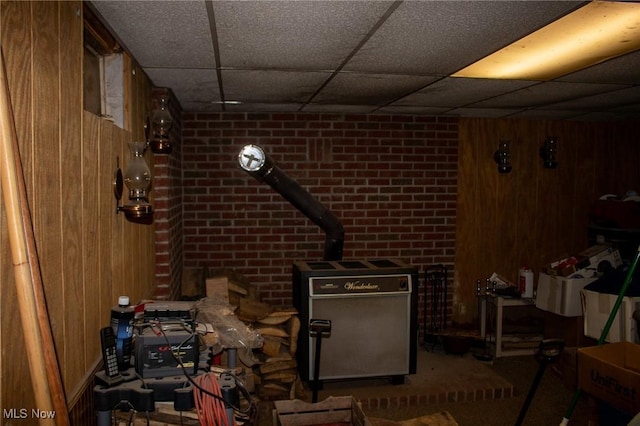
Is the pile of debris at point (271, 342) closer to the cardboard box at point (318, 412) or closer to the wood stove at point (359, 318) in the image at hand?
the wood stove at point (359, 318)

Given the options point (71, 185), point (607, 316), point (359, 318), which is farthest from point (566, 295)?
point (71, 185)

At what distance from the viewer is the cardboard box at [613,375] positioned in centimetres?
225

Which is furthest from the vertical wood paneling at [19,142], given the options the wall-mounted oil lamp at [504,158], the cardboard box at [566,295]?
the wall-mounted oil lamp at [504,158]

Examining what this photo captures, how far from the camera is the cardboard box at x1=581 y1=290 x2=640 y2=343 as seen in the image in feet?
10.8

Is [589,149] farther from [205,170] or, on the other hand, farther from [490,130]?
[205,170]

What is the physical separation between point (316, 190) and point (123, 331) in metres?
2.74

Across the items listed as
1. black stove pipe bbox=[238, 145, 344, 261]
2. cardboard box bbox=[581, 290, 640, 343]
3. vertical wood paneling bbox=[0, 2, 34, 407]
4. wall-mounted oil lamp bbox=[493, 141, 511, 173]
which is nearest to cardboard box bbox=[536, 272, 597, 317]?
cardboard box bbox=[581, 290, 640, 343]

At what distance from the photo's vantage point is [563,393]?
3465mm

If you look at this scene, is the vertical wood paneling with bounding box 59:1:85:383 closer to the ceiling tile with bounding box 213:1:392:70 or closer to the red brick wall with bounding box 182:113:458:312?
the ceiling tile with bounding box 213:1:392:70

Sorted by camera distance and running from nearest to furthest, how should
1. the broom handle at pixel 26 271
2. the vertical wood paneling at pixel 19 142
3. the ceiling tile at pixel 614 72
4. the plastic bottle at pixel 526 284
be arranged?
the broom handle at pixel 26 271
the vertical wood paneling at pixel 19 142
the ceiling tile at pixel 614 72
the plastic bottle at pixel 526 284

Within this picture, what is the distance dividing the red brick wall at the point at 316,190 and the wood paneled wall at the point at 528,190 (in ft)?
0.72

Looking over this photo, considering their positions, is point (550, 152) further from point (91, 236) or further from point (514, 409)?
point (91, 236)

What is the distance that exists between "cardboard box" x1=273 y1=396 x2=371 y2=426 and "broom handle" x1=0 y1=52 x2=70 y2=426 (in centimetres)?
118

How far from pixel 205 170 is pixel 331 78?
5.73 ft
